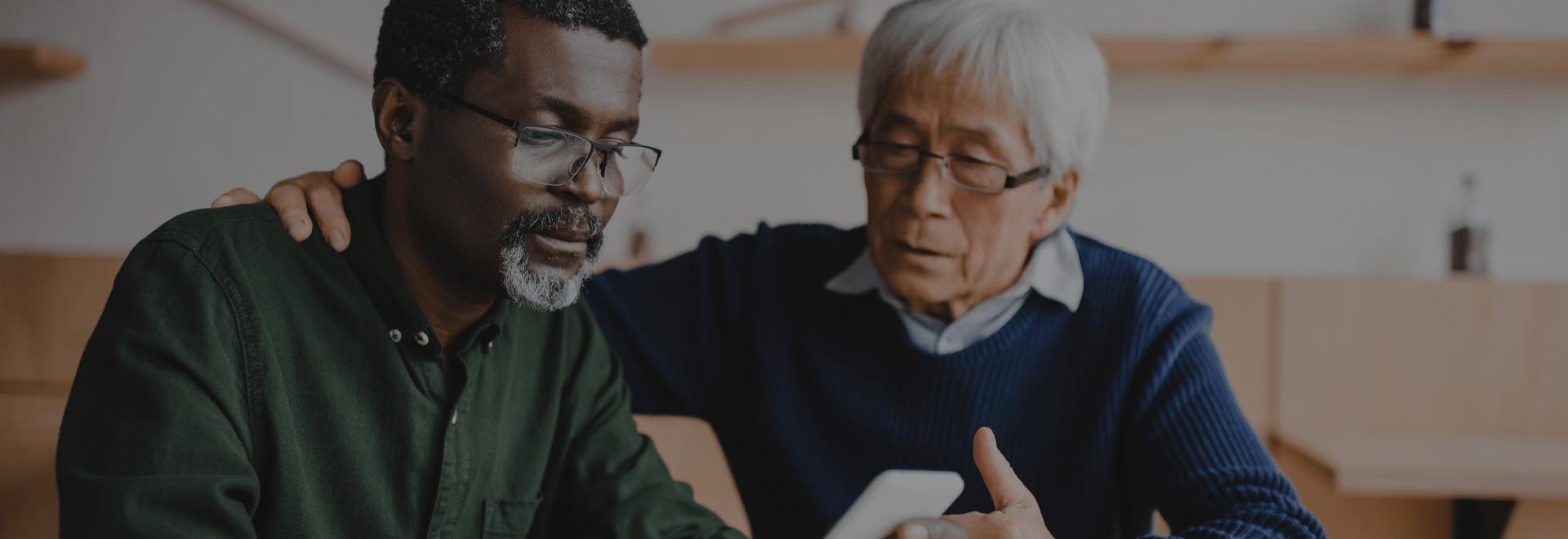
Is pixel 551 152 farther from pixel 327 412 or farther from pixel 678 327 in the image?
pixel 678 327

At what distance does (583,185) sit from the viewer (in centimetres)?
89

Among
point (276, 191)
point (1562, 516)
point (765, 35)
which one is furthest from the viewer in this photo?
point (765, 35)

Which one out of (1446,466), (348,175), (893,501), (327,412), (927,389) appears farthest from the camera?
(1446,466)

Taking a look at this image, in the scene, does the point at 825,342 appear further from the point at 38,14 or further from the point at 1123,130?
the point at 38,14

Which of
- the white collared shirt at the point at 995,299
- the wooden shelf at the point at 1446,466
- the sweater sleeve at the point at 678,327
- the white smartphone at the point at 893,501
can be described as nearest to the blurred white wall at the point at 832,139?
the wooden shelf at the point at 1446,466

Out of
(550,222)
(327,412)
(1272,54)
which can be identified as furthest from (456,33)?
(1272,54)

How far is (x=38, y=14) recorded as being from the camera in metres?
2.91

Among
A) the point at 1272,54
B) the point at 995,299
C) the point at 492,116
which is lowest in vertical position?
the point at 995,299

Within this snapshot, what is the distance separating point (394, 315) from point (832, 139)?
6.90 feet

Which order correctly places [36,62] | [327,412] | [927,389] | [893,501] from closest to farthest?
[893,501] < [327,412] < [927,389] < [36,62]

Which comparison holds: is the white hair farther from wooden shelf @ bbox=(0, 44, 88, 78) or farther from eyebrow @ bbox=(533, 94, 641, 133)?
wooden shelf @ bbox=(0, 44, 88, 78)

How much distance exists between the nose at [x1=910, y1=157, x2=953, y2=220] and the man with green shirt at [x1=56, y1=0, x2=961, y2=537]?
14.2 inches

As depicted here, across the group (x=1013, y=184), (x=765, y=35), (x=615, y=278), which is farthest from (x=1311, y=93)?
(x=615, y=278)

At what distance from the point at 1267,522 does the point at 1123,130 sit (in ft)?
6.57
